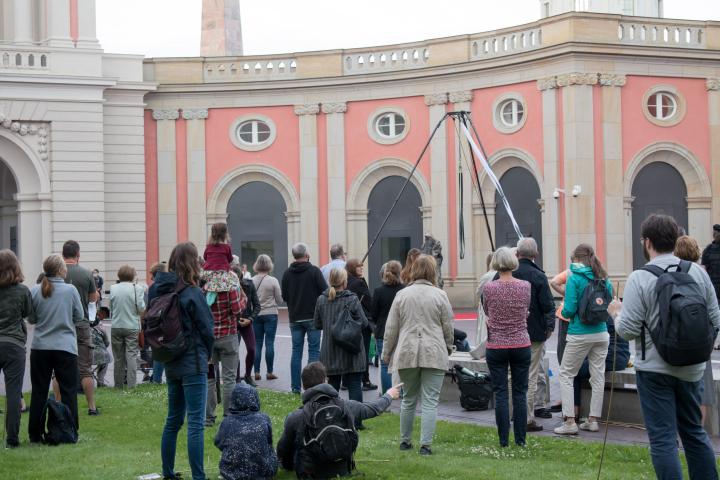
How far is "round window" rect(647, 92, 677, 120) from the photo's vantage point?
1085 inches

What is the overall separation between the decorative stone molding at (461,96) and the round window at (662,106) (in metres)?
4.52

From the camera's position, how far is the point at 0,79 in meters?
28.5

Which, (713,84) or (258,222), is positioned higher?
(713,84)

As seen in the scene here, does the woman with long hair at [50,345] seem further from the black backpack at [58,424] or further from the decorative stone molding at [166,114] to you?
the decorative stone molding at [166,114]

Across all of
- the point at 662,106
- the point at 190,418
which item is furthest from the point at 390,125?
the point at 190,418

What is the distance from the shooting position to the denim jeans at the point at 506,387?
9594 mm

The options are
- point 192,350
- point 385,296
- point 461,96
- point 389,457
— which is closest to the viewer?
point 192,350

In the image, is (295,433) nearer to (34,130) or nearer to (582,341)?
(582,341)

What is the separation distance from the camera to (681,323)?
252 inches

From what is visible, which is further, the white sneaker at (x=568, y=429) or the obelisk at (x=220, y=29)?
the obelisk at (x=220, y=29)

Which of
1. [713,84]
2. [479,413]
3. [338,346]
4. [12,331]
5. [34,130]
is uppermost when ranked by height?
[713,84]

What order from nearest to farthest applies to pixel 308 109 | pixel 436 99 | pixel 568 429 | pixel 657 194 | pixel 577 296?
1. pixel 577 296
2. pixel 568 429
3. pixel 657 194
4. pixel 436 99
5. pixel 308 109

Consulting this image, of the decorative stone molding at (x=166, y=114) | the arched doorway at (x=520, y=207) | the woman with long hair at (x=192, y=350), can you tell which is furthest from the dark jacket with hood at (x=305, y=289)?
the decorative stone molding at (x=166, y=114)

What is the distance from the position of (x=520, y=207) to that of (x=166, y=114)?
10.2 meters
